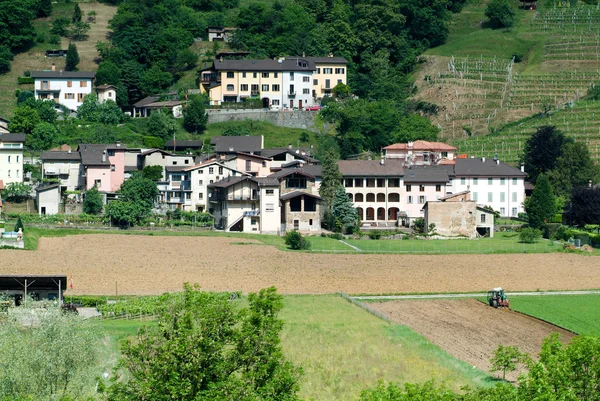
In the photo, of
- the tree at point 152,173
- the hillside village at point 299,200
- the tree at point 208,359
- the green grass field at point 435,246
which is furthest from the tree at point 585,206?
the tree at point 208,359

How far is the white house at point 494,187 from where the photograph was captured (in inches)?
3777

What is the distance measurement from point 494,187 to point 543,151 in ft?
20.3

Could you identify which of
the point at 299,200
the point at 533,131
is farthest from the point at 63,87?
the point at 533,131

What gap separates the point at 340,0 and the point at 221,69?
2855cm

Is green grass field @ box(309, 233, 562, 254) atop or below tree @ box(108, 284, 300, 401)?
atop

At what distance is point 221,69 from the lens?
382ft

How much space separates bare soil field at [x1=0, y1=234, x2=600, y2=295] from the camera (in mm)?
62406

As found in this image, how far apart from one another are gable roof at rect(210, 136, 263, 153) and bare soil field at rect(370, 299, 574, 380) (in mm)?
41909

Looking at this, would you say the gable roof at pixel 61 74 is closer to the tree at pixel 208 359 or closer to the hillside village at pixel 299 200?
the hillside village at pixel 299 200

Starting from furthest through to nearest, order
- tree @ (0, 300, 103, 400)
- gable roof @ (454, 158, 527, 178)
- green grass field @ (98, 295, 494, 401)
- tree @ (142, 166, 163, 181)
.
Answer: gable roof @ (454, 158, 527, 178) < tree @ (142, 166, 163, 181) < green grass field @ (98, 295, 494, 401) < tree @ (0, 300, 103, 400)

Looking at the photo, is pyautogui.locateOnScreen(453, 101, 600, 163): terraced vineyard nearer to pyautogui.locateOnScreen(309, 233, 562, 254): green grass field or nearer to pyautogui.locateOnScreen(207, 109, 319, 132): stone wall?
pyautogui.locateOnScreen(207, 109, 319, 132): stone wall

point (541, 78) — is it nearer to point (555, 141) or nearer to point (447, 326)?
point (555, 141)

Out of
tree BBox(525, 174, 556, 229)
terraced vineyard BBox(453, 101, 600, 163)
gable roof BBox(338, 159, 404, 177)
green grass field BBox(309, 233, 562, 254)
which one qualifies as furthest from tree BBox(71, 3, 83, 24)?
tree BBox(525, 174, 556, 229)

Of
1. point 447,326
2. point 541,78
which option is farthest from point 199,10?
point 447,326
